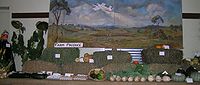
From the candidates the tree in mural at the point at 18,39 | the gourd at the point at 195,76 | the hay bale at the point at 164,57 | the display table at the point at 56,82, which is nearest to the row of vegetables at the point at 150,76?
the gourd at the point at 195,76

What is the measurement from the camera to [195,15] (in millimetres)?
4781

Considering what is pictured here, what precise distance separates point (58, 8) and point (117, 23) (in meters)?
1.21

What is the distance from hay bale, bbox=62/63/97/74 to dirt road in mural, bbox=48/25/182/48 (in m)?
0.87

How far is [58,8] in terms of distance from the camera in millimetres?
4832

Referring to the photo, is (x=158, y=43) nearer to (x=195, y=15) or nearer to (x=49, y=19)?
(x=195, y=15)

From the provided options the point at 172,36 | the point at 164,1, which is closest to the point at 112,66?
the point at 172,36

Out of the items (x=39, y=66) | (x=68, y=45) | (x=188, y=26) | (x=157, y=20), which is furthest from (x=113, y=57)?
(x=188, y=26)

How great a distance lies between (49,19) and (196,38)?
2.92 m

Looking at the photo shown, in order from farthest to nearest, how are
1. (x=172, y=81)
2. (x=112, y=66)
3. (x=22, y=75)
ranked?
(x=112, y=66) < (x=22, y=75) < (x=172, y=81)

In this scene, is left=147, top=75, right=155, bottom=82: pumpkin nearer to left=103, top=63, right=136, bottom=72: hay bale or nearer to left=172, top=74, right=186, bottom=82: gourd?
left=172, top=74, right=186, bottom=82: gourd

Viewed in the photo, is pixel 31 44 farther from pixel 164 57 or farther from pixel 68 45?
pixel 164 57

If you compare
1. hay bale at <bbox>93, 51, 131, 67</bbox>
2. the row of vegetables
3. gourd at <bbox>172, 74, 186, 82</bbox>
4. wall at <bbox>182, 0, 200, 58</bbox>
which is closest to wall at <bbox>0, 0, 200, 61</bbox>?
wall at <bbox>182, 0, 200, 58</bbox>

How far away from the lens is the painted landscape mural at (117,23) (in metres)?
4.64

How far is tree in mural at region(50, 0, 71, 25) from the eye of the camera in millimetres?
4805
